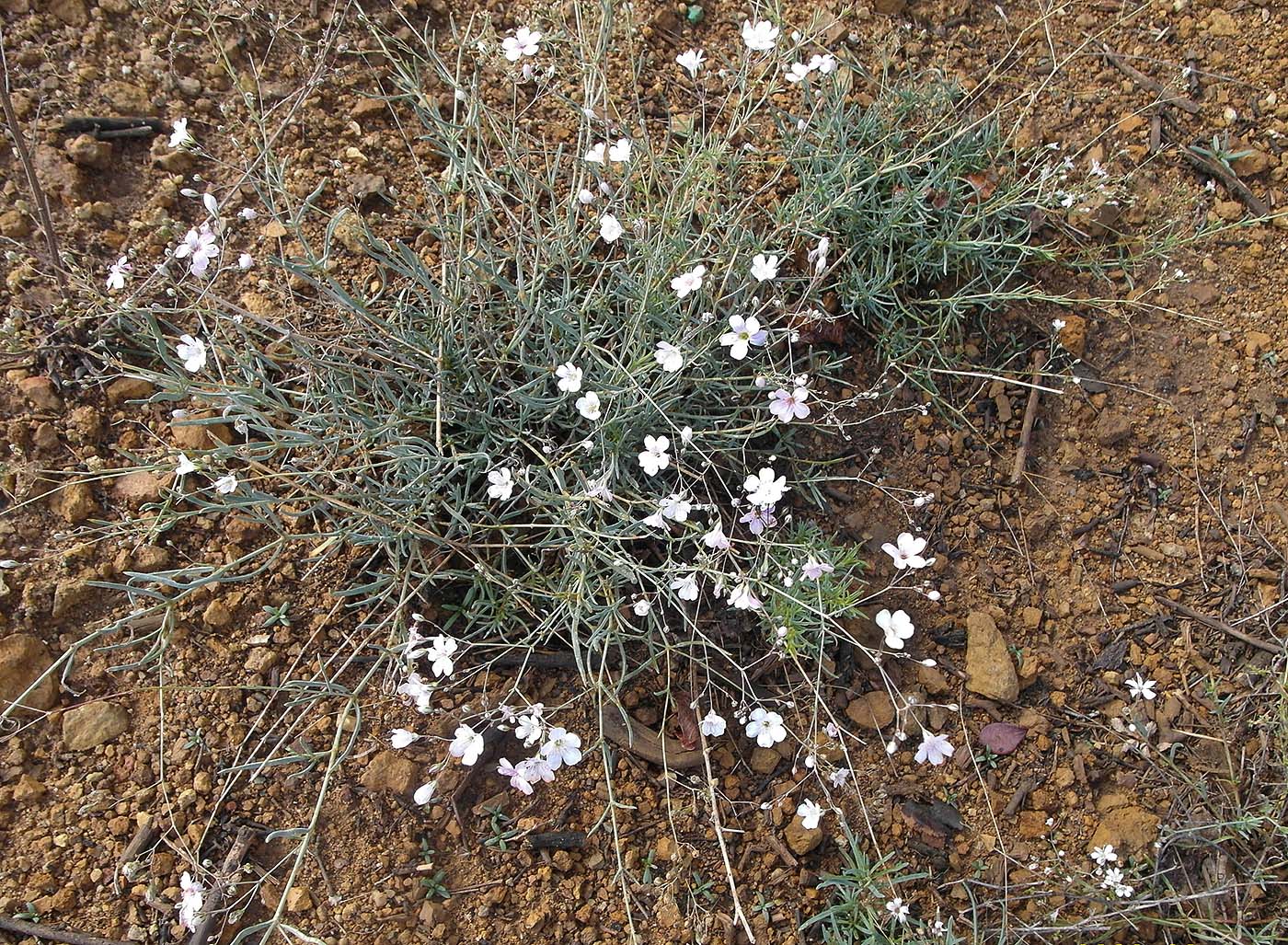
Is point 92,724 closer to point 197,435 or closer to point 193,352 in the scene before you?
point 197,435

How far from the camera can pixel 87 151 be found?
2.65m

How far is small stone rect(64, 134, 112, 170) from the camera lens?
2645 mm

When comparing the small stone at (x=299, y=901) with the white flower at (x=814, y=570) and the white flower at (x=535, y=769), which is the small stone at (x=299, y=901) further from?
the white flower at (x=814, y=570)

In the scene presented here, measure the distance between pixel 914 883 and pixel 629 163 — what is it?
2.13 m

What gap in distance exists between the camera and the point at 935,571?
2629mm

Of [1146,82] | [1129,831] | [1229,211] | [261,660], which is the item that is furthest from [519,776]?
[1146,82]

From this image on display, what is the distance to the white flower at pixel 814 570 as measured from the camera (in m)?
2.04

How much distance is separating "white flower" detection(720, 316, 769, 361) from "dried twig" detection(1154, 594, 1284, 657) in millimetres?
1604

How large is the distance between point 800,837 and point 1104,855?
2.79 feet

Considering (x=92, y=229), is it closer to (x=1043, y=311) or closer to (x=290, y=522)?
(x=290, y=522)

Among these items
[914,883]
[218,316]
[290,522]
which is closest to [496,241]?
[218,316]

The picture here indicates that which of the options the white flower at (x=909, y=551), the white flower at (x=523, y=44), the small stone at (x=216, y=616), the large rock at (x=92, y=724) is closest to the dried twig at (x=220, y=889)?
the large rock at (x=92, y=724)

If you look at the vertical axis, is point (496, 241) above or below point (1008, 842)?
above

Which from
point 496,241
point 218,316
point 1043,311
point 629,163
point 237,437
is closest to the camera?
point 218,316
